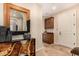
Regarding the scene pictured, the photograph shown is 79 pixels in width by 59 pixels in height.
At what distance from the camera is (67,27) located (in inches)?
73.9

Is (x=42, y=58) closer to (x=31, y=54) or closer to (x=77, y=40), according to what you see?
(x=31, y=54)

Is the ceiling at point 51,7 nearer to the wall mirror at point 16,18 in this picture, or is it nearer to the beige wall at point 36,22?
the beige wall at point 36,22

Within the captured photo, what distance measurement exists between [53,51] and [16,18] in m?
0.89

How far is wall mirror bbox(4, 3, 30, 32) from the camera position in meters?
1.72

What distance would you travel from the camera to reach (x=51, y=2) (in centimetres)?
180

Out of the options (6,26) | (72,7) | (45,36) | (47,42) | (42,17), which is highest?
(72,7)

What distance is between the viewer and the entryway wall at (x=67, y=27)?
1.81m

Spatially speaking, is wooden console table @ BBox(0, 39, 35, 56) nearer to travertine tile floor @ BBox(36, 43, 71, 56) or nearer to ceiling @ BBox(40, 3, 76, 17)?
travertine tile floor @ BBox(36, 43, 71, 56)

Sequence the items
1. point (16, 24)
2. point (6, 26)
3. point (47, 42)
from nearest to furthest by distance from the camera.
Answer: point (6, 26) < point (16, 24) < point (47, 42)

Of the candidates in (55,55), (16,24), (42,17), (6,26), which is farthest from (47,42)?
(6,26)

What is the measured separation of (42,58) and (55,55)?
0.77 feet

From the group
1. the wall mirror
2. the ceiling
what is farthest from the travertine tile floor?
the ceiling

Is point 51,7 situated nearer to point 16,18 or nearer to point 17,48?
point 16,18

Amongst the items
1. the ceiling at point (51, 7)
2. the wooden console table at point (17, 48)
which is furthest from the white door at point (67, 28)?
the wooden console table at point (17, 48)
